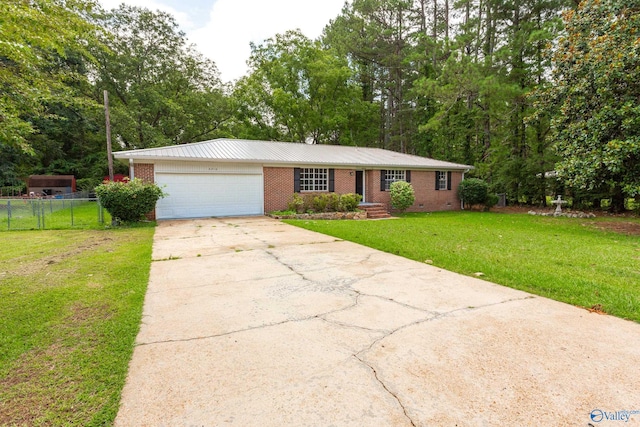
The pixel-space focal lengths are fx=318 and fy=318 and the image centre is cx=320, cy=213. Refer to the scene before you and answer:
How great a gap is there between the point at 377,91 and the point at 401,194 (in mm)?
17429

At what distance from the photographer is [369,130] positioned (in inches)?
1099

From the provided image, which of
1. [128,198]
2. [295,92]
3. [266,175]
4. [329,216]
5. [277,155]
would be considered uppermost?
[295,92]

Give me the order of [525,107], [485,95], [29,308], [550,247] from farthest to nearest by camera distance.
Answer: [525,107] → [485,95] → [550,247] → [29,308]

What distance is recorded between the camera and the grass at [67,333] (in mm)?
1892

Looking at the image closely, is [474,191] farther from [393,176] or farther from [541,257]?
[541,257]

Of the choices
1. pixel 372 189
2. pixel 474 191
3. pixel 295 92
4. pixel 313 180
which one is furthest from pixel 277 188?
pixel 295 92

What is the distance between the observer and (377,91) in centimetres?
2875

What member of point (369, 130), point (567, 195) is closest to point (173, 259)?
point (567, 195)

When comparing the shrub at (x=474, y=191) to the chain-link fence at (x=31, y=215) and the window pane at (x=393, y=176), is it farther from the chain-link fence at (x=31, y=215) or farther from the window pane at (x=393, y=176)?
the chain-link fence at (x=31, y=215)

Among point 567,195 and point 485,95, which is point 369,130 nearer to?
point 485,95

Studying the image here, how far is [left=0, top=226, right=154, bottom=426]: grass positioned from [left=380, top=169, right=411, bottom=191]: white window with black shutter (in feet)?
38.4

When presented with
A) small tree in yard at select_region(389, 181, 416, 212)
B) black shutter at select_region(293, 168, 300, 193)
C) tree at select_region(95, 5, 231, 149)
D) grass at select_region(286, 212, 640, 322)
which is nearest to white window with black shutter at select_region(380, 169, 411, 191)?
small tree in yard at select_region(389, 181, 416, 212)

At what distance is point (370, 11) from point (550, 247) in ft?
80.3

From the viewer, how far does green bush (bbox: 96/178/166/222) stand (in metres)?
9.77
